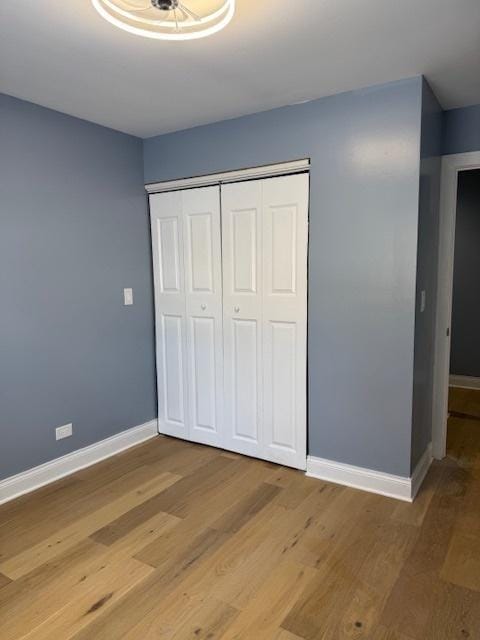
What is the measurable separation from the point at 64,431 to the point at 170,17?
95.0 inches

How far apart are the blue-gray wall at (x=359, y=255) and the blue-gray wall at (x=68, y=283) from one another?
1.05 metres

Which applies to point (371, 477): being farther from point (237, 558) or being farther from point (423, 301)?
point (423, 301)

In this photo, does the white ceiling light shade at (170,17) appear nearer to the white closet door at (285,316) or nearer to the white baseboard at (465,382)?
the white closet door at (285,316)

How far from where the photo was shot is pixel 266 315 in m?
2.88

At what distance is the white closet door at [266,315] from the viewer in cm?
271

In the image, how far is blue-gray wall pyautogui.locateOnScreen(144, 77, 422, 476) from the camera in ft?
7.64

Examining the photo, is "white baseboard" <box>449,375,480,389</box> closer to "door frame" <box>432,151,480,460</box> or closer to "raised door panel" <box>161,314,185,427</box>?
"door frame" <box>432,151,480,460</box>

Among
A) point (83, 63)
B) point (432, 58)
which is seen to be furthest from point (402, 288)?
point (83, 63)

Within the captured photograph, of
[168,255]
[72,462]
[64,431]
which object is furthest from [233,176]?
[72,462]

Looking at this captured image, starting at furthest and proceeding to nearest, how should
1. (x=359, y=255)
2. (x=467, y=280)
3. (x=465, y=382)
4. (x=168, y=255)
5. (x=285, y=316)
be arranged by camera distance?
(x=465, y=382) < (x=467, y=280) < (x=168, y=255) < (x=285, y=316) < (x=359, y=255)

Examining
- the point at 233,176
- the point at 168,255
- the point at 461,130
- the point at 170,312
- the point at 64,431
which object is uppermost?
the point at 461,130

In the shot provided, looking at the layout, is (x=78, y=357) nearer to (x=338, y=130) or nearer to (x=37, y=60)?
(x=37, y=60)

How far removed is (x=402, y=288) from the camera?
7.77 feet

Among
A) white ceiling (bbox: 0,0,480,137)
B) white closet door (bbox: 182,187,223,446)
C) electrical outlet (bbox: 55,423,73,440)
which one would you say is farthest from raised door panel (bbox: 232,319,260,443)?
white ceiling (bbox: 0,0,480,137)
